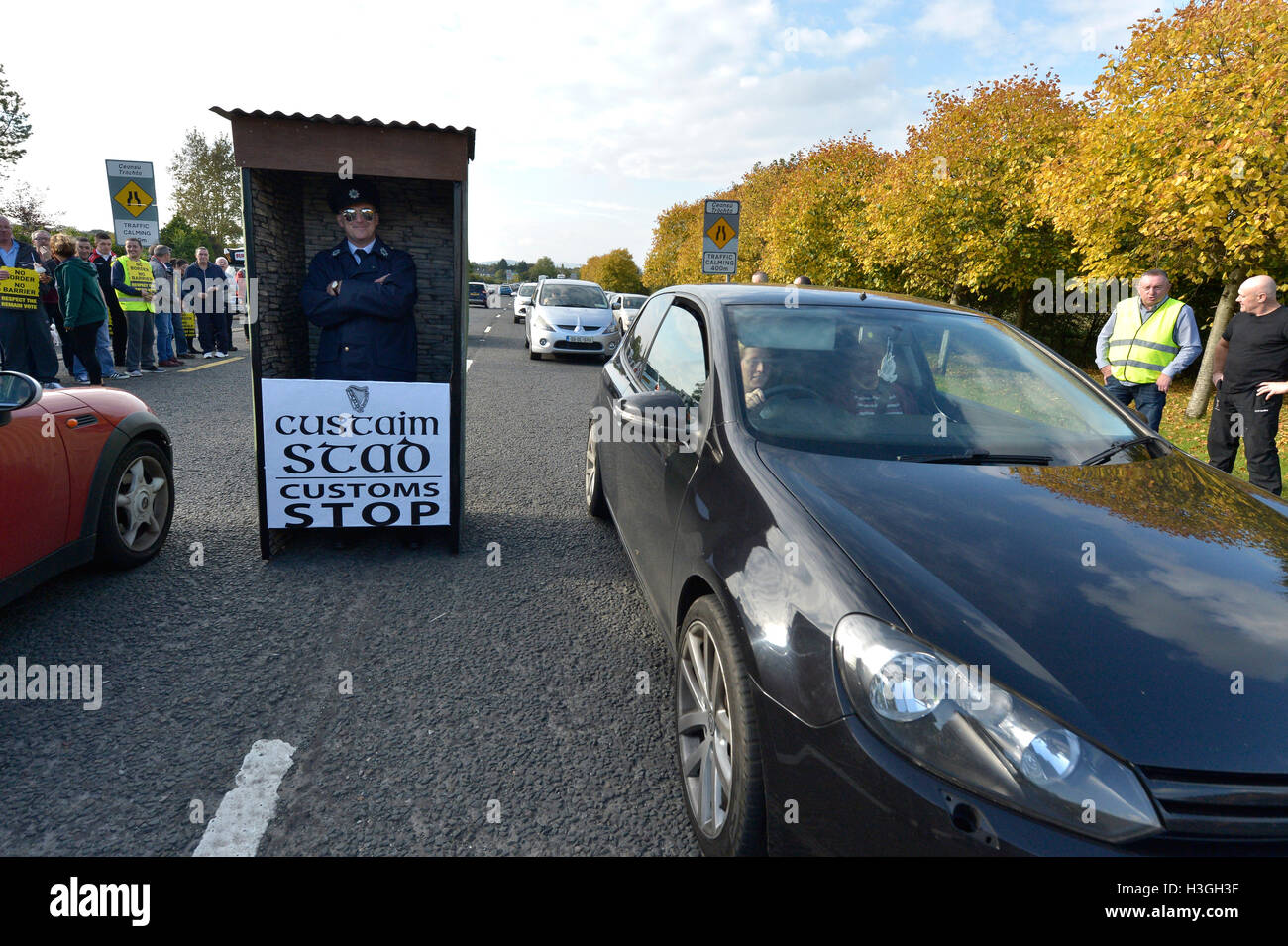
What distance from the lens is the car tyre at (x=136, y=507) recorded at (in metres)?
3.92

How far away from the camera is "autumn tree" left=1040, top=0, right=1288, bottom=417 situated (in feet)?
32.9

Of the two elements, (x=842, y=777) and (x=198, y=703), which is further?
(x=198, y=703)

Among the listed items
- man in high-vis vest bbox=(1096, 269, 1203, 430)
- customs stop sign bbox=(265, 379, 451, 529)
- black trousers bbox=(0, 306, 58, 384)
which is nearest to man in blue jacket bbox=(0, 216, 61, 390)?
black trousers bbox=(0, 306, 58, 384)

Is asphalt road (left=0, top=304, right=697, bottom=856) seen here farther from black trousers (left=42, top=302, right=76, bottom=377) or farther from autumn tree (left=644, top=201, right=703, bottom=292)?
autumn tree (left=644, top=201, right=703, bottom=292)

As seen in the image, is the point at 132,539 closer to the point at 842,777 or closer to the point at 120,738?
the point at 120,738

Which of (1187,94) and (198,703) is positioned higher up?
(1187,94)

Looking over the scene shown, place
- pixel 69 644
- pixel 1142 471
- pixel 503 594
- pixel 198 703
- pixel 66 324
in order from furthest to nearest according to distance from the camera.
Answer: pixel 66 324 < pixel 503 594 < pixel 69 644 < pixel 198 703 < pixel 1142 471

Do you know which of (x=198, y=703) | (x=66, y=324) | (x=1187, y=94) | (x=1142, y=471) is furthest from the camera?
(x=1187, y=94)

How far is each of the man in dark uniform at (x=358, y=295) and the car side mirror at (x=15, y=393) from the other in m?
1.66

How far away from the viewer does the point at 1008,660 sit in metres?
1.59

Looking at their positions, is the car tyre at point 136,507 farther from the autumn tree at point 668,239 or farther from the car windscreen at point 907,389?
the autumn tree at point 668,239

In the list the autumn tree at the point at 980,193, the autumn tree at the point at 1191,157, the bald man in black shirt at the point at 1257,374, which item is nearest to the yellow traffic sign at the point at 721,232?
the autumn tree at the point at 1191,157

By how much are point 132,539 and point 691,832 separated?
3.52 metres
